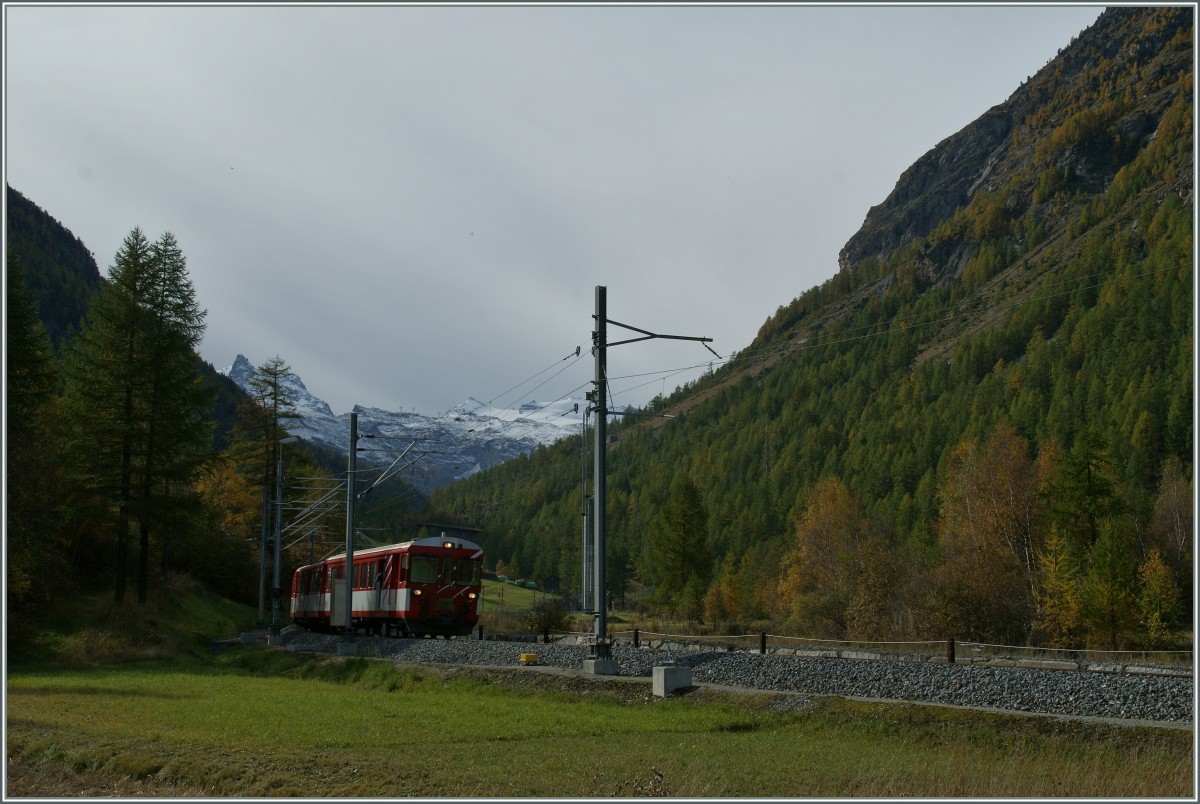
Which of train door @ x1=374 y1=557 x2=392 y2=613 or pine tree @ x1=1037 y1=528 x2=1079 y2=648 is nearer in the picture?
train door @ x1=374 y1=557 x2=392 y2=613

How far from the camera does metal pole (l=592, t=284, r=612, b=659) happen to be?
18.2m

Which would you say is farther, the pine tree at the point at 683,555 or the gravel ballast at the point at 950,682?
the pine tree at the point at 683,555

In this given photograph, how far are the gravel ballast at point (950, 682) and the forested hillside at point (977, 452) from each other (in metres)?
26.8

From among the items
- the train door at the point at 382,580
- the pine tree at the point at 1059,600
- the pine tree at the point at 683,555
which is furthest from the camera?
the pine tree at the point at 683,555

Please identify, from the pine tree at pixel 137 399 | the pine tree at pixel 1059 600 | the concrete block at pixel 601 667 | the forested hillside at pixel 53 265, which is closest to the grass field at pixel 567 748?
the concrete block at pixel 601 667

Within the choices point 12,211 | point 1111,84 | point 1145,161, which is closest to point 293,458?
point 12,211

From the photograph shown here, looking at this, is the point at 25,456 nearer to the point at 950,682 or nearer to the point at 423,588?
the point at 423,588

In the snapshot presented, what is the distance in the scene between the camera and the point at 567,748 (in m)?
11.5

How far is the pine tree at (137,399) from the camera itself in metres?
32.7

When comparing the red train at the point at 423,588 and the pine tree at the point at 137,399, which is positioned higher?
the pine tree at the point at 137,399

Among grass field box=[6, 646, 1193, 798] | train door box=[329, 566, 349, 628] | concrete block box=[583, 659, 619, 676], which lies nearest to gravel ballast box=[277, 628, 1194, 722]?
concrete block box=[583, 659, 619, 676]

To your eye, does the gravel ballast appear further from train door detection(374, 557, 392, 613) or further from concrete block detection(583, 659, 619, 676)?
train door detection(374, 557, 392, 613)

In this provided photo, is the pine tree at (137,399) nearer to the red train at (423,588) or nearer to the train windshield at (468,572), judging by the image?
the red train at (423,588)

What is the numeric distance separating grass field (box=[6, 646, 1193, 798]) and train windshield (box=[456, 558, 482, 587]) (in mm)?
13962
